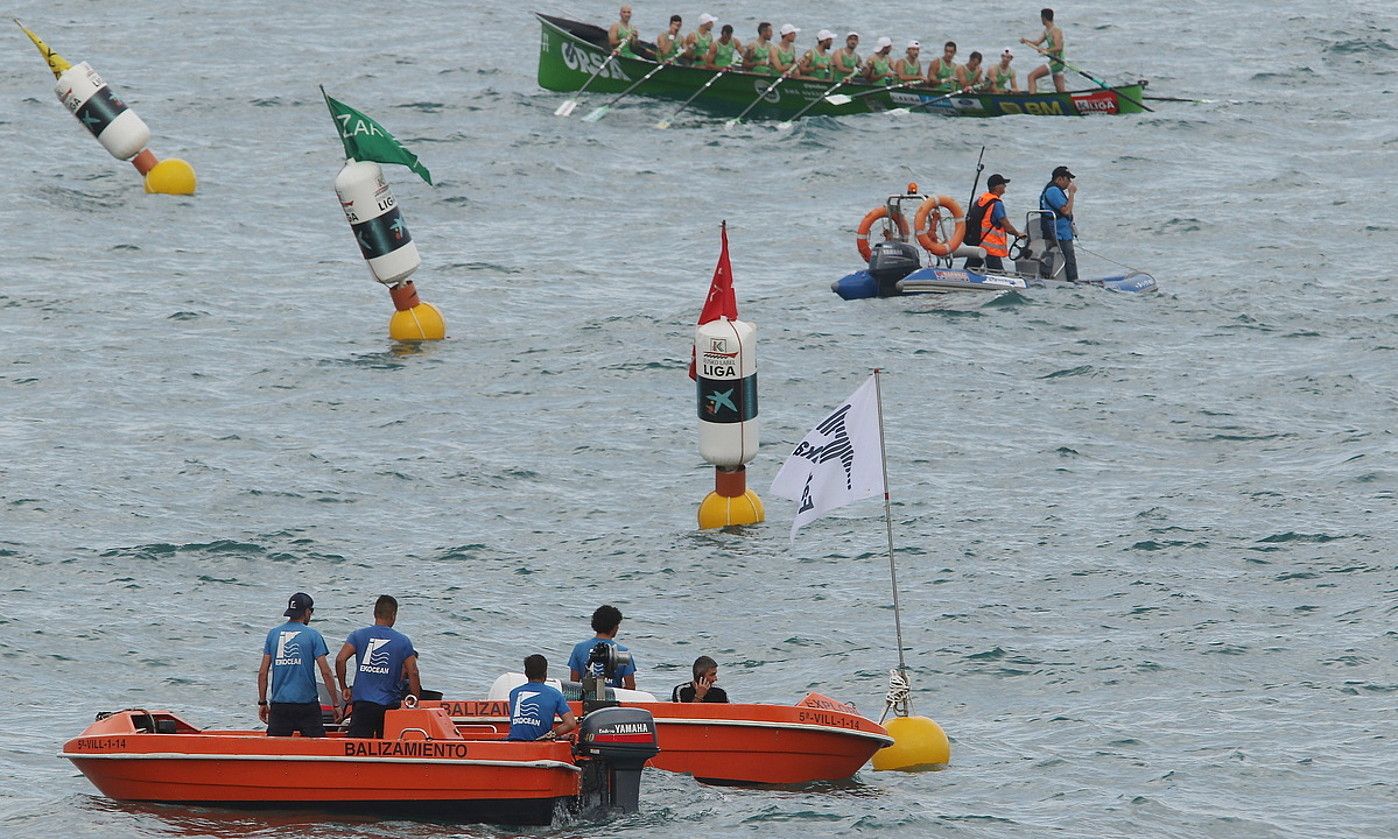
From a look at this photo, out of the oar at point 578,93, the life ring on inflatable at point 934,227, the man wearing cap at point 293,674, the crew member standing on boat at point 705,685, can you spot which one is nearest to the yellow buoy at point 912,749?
the crew member standing on boat at point 705,685

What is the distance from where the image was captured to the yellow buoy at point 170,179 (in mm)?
39844

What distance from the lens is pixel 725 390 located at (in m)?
23.3

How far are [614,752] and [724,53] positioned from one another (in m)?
30.7

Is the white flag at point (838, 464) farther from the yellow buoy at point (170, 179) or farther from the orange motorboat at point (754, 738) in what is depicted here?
the yellow buoy at point (170, 179)

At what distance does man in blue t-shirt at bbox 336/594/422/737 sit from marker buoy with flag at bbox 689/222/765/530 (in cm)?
764

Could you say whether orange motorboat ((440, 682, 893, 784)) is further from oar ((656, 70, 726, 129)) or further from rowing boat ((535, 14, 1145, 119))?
oar ((656, 70, 726, 129))

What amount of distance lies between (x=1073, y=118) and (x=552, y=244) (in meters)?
13.8

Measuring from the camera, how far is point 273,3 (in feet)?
190

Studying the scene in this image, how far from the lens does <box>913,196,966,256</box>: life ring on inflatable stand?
32.5 meters

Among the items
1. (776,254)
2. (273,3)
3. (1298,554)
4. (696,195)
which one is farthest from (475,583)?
(273,3)

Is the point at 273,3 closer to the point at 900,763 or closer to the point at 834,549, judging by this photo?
the point at 834,549

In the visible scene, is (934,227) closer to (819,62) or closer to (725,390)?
(725,390)

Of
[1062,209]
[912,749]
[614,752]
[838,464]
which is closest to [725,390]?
[838,464]

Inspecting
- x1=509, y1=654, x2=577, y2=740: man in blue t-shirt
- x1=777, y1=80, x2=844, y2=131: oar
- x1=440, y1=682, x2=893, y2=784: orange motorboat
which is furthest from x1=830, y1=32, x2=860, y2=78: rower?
x1=509, y1=654, x2=577, y2=740: man in blue t-shirt
